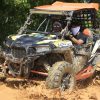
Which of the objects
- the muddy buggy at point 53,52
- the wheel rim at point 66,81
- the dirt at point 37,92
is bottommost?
the dirt at point 37,92

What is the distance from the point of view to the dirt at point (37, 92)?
27.8ft

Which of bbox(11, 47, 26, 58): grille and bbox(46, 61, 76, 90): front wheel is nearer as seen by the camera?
bbox(46, 61, 76, 90): front wheel

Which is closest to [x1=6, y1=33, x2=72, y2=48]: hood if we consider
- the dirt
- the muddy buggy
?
the muddy buggy

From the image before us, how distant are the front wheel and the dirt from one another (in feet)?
0.43

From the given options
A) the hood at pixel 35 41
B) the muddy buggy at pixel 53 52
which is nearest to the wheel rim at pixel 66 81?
the muddy buggy at pixel 53 52

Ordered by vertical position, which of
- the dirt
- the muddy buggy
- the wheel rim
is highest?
the muddy buggy

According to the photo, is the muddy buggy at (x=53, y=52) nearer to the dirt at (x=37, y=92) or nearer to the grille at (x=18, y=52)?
the grille at (x=18, y=52)

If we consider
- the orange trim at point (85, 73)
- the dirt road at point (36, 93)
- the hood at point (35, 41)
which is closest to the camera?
the dirt road at point (36, 93)

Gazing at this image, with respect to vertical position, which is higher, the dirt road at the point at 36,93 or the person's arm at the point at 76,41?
the person's arm at the point at 76,41

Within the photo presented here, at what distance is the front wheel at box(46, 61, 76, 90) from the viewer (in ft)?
27.9

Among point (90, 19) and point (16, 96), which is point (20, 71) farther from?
point (90, 19)

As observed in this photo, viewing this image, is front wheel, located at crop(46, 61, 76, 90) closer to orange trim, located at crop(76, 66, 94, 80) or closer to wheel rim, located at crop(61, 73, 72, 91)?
wheel rim, located at crop(61, 73, 72, 91)

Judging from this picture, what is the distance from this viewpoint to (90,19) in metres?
10.7

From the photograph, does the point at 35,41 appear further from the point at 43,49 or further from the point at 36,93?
the point at 36,93
